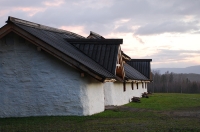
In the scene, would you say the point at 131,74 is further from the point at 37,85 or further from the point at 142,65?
the point at 37,85

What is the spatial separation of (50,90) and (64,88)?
726 millimetres

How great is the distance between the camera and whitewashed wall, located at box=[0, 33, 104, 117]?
1847 cm

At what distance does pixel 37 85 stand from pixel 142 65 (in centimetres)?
3158

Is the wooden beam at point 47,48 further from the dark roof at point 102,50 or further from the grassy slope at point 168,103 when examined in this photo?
the grassy slope at point 168,103

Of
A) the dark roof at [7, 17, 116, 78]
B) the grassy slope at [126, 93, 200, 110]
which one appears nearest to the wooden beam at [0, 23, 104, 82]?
the dark roof at [7, 17, 116, 78]

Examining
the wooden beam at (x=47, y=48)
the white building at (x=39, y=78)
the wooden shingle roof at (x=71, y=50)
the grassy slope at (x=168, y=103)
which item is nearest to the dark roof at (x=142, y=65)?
the grassy slope at (x=168, y=103)

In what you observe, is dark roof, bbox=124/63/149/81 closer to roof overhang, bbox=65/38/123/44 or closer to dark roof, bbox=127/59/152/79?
dark roof, bbox=127/59/152/79

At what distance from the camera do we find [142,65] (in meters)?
49.1

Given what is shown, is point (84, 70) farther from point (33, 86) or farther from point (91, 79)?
point (33, 86)

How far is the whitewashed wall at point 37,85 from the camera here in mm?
18469

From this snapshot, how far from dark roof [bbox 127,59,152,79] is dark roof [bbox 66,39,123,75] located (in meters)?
24.9

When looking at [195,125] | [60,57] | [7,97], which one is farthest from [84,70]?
[195,125]

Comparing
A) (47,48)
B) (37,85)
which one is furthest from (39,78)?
(47,48)

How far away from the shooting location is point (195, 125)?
15.2m
